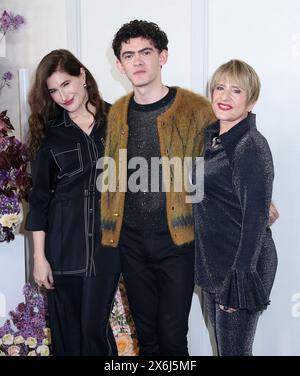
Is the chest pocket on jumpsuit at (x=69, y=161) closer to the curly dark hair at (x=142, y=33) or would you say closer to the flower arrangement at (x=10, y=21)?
the curly dark hair at (x=142, y=33)

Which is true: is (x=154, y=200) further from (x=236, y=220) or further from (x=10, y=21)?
(x=10, y=21)

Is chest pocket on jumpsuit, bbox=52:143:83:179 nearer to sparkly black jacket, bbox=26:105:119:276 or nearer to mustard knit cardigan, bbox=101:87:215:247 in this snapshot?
sparkly black jacket, bbox=26:105:119:276

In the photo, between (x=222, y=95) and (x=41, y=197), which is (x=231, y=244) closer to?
(x=222, y=95)

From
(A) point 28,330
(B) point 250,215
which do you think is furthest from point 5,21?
(B) point 250,215

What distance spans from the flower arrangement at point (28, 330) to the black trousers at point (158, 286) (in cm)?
81

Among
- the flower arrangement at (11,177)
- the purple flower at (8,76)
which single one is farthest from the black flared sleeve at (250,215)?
the purple flower at (8,76)

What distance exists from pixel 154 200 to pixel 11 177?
82 cm

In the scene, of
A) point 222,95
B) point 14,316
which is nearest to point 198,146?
point 222,95

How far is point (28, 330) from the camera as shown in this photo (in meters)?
2.75

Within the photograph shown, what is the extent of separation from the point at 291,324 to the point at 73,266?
122cm

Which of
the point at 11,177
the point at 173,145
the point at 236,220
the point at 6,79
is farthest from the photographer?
the point at 6,79

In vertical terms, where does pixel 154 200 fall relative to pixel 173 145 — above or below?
below

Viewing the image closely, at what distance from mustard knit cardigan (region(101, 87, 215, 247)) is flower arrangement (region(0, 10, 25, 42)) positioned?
1.04 meters

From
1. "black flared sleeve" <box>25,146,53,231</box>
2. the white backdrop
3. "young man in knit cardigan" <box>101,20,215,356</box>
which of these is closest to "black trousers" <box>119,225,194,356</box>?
"young man in knit cardigan" <box>101,20,215,356</box>
